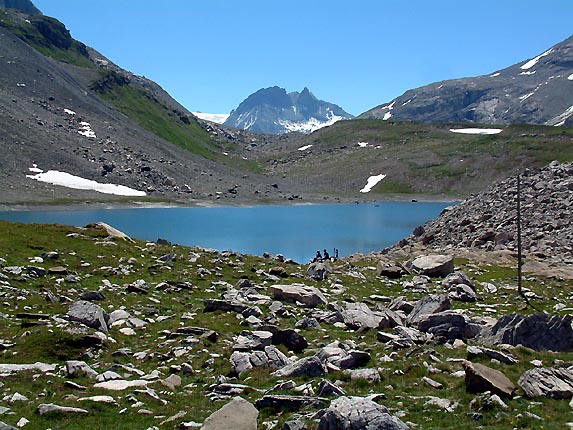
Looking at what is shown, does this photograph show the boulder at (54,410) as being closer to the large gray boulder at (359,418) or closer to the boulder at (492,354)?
the large gray boulder at (359,418)

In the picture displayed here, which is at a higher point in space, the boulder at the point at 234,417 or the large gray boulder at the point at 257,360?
the boulder at the point at 234,417

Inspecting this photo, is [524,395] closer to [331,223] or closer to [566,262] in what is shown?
[566,262]

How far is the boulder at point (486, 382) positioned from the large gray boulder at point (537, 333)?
5.51m

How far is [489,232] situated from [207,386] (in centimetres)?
4631

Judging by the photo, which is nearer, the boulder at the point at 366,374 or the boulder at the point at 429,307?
the boulder at the point at 366,374

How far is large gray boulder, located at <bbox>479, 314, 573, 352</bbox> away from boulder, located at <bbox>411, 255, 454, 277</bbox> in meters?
20.3

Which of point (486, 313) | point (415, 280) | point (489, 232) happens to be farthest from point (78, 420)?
point (489, 232)

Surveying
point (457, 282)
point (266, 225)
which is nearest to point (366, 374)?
point (457, 282)

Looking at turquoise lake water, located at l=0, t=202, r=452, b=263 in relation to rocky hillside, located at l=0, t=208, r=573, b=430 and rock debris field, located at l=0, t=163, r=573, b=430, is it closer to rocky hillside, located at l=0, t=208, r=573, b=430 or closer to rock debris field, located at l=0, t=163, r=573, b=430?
rock debris field, located at l=0, t=163, r=573, b=430

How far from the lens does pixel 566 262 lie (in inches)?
1799

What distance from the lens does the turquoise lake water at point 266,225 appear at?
93.3 metres

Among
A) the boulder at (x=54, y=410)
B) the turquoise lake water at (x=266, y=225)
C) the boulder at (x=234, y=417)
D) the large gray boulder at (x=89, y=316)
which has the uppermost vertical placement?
the boulder at (x=234, y=417)

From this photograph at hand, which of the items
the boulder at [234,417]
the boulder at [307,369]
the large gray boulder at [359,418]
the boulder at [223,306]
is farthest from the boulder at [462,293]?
the large gray boulder at [359,418]

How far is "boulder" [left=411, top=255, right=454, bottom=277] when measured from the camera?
41656 mm
